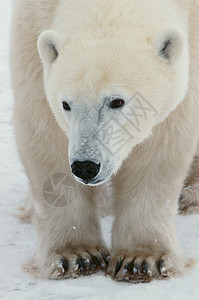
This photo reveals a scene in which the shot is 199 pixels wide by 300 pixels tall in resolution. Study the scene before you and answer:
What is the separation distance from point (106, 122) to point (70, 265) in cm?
105

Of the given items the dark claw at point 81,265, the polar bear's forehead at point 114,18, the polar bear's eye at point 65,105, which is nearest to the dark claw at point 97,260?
the dark claw at point 81,265

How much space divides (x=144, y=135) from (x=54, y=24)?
84cm

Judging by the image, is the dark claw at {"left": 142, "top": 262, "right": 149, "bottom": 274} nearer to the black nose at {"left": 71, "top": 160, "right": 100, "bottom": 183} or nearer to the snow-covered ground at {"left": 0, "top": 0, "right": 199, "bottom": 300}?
the snow-covered ground at {"left": 0, "top": 0, "right": 199, "bottom": 300}

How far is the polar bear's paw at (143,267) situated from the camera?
415 centimetres

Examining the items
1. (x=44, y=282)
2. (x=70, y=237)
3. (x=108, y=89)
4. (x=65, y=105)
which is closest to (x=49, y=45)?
(x=65, y=105)

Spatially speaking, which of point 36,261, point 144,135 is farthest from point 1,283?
point 144,135

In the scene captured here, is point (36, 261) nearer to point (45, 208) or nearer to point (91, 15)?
point (45, 208)

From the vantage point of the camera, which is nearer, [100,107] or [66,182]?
[100,107]

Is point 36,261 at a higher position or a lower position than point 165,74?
lower

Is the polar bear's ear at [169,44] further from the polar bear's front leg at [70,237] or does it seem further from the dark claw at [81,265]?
the dark claw at [81,265]

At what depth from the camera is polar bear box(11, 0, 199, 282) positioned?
364cm

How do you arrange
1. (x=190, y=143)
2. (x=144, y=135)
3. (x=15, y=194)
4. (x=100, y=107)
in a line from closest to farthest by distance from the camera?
(x=100, y=107), (x=144, y=135), (x=190, y=143), (x=15, y=194)

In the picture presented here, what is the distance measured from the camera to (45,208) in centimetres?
449

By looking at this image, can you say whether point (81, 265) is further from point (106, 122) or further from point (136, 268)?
point (106, 122)
